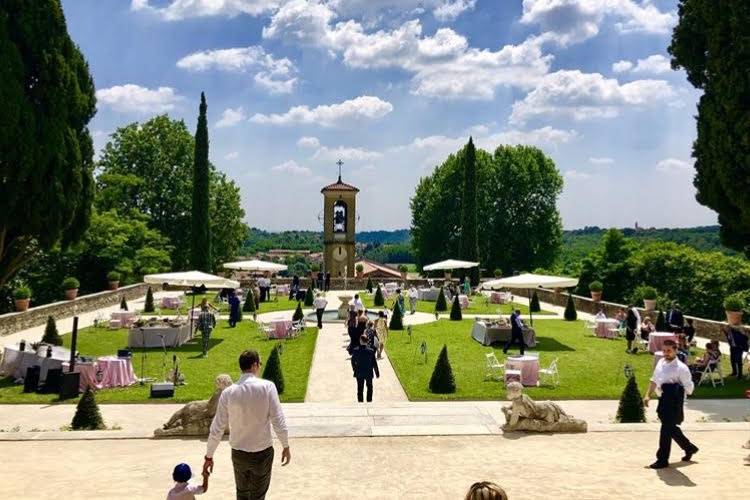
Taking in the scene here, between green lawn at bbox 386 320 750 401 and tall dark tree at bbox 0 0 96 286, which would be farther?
tall dark tree at bbox 0 0 96 286

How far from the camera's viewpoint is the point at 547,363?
62.2 ft

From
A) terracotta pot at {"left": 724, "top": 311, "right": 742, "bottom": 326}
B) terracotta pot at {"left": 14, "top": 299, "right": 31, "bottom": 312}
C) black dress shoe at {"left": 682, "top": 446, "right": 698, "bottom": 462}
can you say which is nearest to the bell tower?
terracotta pot at {"left": 14, "top": 299, "right": 31, "bottom": 312}

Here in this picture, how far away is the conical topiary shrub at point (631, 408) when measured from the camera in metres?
11.6

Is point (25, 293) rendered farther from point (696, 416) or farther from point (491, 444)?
point (696, 416)

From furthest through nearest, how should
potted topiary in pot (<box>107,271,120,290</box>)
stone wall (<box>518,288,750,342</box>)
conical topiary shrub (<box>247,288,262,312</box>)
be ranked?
potted topiary in pot (<box>107,271,120,290</box>) → conical topiary shrub (<box>247,288,262,312</box>) → stone wall (<box>518,288,750,342</box>)

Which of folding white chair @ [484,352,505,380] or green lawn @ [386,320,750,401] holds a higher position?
folding white chair @ [484,352,505,380]

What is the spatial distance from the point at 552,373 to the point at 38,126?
16.8 meters

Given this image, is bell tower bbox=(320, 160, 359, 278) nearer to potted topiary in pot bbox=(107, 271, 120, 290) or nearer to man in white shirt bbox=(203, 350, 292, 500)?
potted topiary in pot bbox=(107, 271, 120, 290)

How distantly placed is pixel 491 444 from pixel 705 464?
10.3 feet

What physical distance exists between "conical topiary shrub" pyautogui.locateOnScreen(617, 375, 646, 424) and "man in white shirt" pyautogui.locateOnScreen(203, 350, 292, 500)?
316 inches

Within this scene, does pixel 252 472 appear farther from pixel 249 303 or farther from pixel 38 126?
pixel 249 303

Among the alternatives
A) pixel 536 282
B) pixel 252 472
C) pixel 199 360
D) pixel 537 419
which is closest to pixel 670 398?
pixel 537 419

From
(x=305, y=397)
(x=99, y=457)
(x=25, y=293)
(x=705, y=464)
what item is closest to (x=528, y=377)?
(x=305, y=397)

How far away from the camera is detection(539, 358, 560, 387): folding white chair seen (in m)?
15.6
